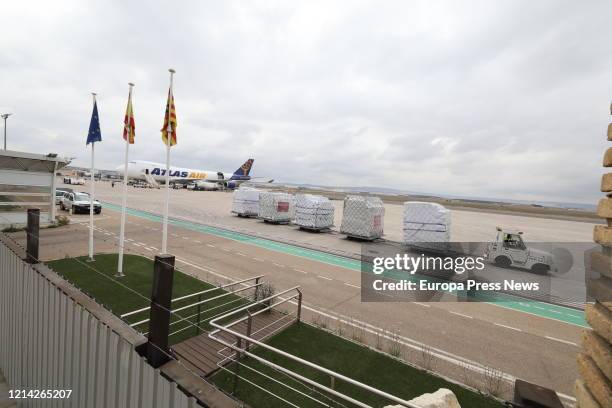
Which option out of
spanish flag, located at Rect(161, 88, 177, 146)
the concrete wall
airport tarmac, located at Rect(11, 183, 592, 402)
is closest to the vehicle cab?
airport tarmac, located at Rect(11, 183, 592, 402)

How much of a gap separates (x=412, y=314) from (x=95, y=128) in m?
16.4

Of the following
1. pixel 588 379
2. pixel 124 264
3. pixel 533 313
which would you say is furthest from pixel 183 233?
pixel 588 379

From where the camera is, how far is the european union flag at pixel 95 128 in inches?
550

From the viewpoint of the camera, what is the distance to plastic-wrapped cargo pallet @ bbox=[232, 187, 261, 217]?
3700 centimetres

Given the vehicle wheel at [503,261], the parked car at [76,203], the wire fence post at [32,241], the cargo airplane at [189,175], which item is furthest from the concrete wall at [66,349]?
the cargo airplane at [189,175]

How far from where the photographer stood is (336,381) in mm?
7312

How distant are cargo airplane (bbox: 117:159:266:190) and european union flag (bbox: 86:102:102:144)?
66920 millimetres

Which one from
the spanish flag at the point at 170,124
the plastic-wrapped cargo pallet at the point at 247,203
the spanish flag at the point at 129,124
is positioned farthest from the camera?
the plastic-wrapped cargo pallet at the point at 247,203

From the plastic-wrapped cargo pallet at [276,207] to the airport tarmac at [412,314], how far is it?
450 inches

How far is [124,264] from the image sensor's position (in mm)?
15344

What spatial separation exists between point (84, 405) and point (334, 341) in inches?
249

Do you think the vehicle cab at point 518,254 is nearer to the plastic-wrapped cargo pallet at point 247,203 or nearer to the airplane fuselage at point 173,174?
the plastic-wrapped cargo pallet at point 247,203

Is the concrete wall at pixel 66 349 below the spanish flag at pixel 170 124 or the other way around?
below

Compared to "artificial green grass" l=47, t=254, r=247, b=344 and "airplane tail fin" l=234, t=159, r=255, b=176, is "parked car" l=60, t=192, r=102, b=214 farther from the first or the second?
"airplane tail fin" l=234, t=159, r=255, b=176
